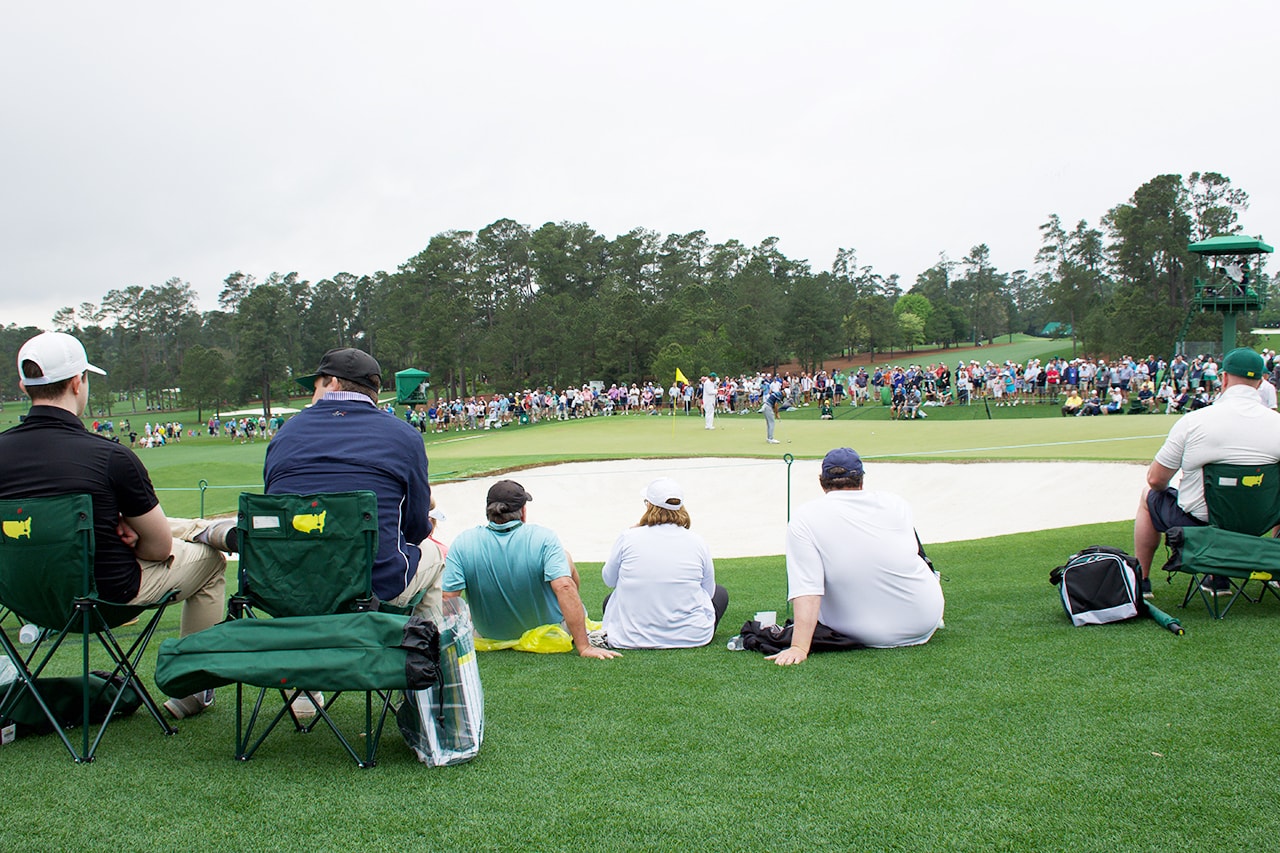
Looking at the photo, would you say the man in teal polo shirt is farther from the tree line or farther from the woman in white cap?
the tree line

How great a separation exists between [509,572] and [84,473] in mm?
2239

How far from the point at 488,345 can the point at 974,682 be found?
201 feet

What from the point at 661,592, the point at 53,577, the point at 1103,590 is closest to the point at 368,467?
the point at 53,577

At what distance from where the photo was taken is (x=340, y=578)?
329 centimetres

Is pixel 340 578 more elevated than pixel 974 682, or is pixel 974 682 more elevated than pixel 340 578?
pixel 340 578

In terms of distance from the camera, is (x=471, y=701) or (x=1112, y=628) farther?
(x=1112, y=628)

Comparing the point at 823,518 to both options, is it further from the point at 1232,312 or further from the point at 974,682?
the point at 1232,312

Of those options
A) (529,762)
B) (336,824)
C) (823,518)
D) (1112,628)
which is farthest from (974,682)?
(336,824)

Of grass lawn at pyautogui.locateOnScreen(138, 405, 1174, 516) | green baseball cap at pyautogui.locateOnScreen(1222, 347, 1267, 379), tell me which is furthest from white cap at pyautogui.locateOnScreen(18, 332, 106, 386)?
grass lawn at pyautogui.locateOnScreen(138, 405, 1174, 516)

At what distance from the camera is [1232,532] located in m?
4.82

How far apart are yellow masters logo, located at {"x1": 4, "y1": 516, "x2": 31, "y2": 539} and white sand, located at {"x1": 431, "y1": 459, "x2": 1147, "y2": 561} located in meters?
10.0

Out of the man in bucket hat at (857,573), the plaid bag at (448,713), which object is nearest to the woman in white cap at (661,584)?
the man in bucket hat at (857,573)

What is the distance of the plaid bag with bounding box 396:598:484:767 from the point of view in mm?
3104

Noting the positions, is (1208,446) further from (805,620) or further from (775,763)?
(775,763)
